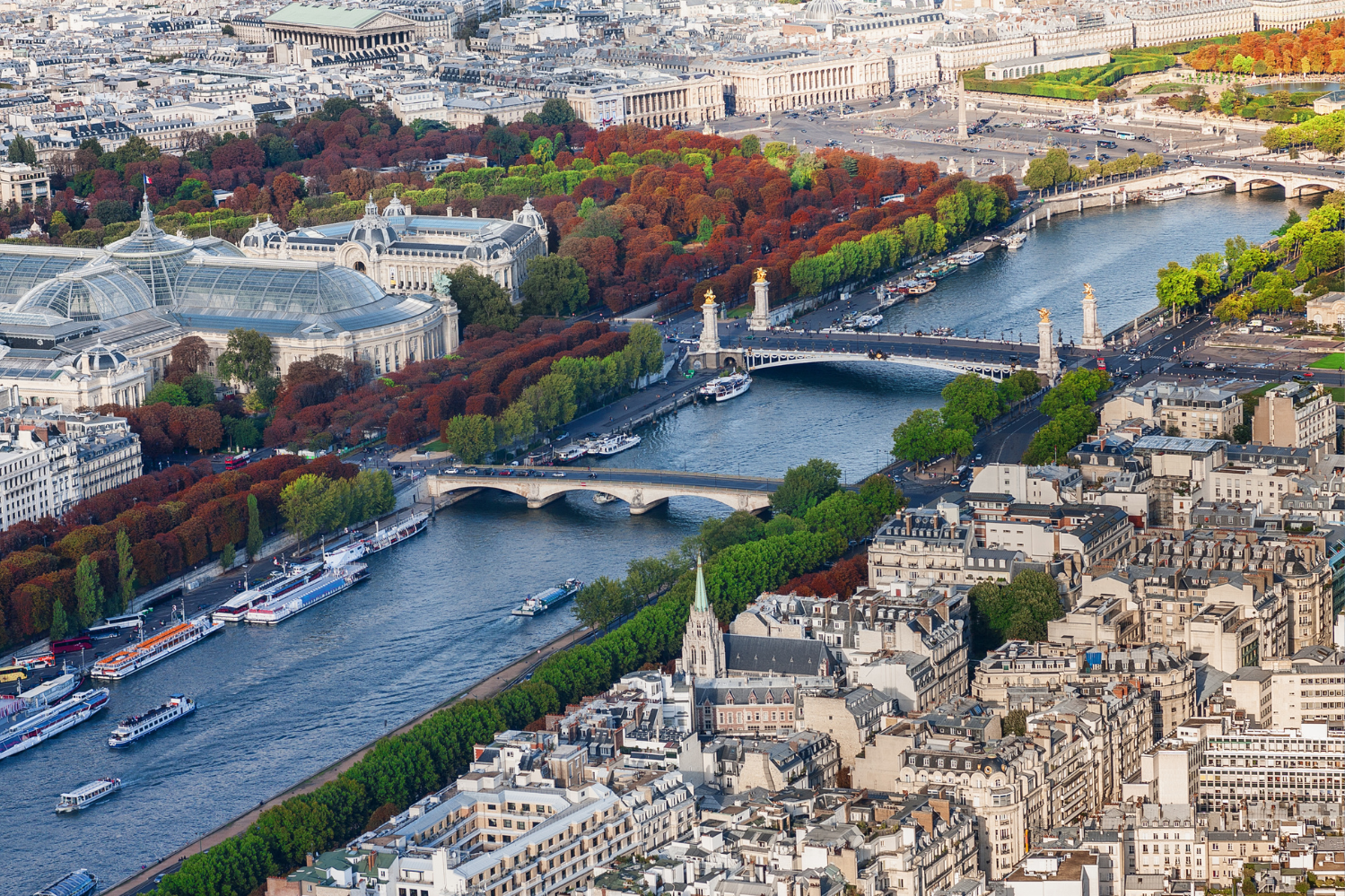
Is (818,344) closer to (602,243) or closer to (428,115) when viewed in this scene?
(602,243)

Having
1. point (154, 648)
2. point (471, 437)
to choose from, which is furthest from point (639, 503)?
point (154, 648)

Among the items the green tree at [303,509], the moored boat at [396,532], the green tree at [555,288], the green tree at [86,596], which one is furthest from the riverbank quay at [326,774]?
the green tree at [555,288]

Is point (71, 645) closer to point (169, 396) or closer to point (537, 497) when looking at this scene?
point (537, 497)

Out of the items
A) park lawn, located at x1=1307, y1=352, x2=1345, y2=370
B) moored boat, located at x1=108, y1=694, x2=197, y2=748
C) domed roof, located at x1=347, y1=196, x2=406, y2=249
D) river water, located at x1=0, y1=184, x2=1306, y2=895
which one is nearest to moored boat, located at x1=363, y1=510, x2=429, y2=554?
river water, located at x1=0, y1=184, x2=1306, y2=895

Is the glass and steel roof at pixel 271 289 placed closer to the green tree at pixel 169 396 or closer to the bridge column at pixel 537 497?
the green tree at pixel 169 396

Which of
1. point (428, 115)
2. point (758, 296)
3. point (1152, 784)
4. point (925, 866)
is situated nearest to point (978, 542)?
point (1152, 784)

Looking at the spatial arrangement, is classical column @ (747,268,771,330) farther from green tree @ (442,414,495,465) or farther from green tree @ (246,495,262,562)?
green tree @ (246,495,262,562)
